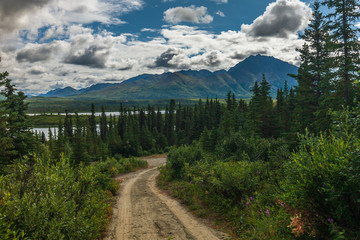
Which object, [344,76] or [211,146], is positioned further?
[211,146]

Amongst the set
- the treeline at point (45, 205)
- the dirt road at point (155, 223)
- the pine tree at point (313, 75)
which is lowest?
the dirt road at point (155, 223)

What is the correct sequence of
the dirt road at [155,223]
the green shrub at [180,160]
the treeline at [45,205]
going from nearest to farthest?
the treeline at [45,205] → the dirt road at [155,223] → the green shrub at [180,160]

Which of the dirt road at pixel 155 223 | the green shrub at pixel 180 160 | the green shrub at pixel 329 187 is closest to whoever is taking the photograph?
the green shrub at pixel 329 187

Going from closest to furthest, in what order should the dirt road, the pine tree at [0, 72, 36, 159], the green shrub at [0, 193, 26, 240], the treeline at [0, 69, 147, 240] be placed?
the green shrub at [0, 193, 26, 240] < the treeline at [0, 69, 147, 240] < the dirt road < the pine tree at [0, 72, 36, 159]

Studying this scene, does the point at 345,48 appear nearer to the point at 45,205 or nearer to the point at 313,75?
the point at 313,75

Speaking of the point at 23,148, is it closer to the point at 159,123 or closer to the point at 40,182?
the point at 40,182

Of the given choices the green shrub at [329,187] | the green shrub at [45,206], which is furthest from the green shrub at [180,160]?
the green shrub at [329,187]

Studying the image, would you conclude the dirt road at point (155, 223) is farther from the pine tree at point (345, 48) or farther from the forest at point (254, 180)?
the pine tree at point (345, 48)

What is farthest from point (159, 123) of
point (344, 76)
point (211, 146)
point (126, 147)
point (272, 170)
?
Answer: point (272, 170)

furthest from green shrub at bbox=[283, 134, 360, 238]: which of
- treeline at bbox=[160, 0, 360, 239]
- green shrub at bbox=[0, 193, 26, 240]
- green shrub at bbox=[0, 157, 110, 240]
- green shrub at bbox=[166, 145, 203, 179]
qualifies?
green shrub at bbox=[166, 145, 203, 179]

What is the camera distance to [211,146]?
3781cm

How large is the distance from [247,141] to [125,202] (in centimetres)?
989

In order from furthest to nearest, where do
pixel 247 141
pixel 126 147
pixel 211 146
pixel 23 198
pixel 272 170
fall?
pixel 126 147, pixel 211 146, pixel 247 141, pixel 272 170, pixel 23 198

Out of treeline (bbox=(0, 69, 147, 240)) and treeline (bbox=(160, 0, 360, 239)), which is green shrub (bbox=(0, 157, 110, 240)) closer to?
treeline (bbox=(0, 69, 147, 240))
